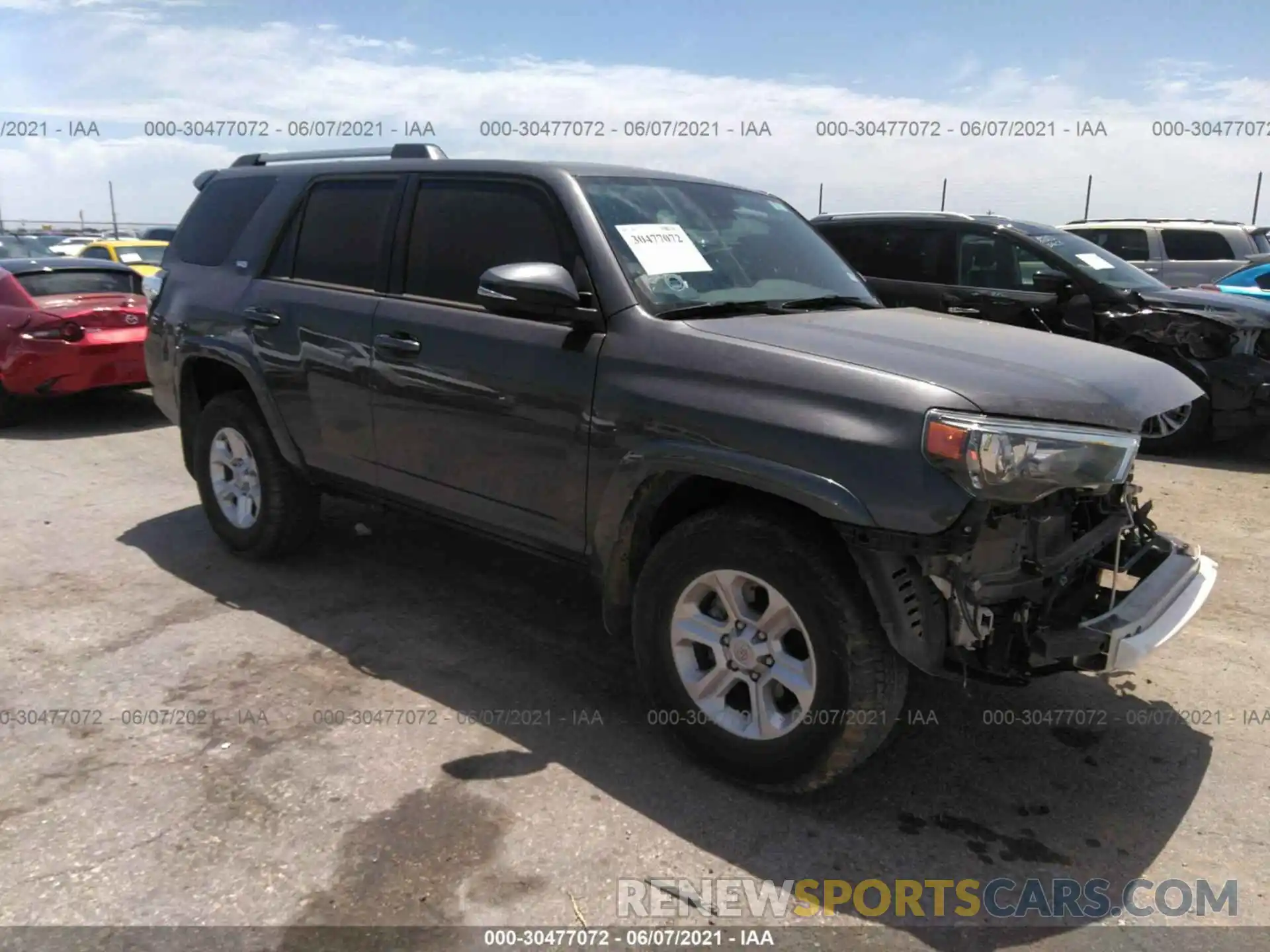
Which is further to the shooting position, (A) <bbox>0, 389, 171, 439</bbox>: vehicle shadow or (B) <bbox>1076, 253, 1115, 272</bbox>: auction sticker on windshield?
(A) <bbox>0, 389, 171, 439</bbox>: vehicle shadow

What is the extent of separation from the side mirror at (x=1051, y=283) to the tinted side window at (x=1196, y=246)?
21.4 ft

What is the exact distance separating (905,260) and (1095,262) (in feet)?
4.86

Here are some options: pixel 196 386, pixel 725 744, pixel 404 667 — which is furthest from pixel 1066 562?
pixel 196 386

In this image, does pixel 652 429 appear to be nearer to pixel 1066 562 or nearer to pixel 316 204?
pixel 1066 562

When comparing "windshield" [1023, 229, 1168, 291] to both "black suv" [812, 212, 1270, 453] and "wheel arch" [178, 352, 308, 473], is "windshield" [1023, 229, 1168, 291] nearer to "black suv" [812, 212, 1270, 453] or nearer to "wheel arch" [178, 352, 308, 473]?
"black suv" [812, 212, 1270, 453]

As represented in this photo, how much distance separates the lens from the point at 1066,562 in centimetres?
285

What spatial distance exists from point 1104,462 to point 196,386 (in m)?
4.49

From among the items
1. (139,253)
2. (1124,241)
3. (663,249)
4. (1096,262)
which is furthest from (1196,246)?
(139,253)

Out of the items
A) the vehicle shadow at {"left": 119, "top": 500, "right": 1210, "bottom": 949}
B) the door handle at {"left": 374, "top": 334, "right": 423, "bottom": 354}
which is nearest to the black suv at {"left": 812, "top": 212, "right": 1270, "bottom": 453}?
the vehicle shadow at {"left": 119, "top": 500, "right": 1210, "bottom": 949}

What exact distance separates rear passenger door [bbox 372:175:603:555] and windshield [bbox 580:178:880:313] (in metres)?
0.20

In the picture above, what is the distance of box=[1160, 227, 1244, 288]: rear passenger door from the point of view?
1280cm

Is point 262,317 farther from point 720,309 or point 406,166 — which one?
point 720,309

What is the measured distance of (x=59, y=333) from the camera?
826cm

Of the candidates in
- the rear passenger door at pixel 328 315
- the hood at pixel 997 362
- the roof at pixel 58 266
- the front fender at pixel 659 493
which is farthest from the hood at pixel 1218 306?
the roof at pixel 58 266
